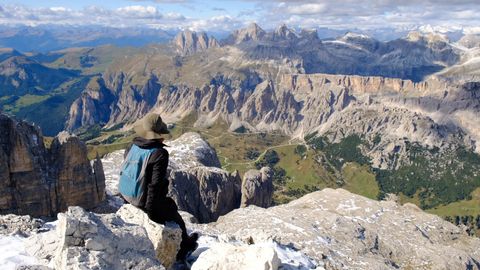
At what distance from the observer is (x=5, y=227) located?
2709 centimetres

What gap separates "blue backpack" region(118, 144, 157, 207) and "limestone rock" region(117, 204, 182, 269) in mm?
2017

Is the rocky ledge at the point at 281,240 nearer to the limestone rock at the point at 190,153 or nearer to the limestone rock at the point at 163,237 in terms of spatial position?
the limestone rock at the point at 163,237

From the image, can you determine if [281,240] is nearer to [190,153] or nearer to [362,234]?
[362,234]

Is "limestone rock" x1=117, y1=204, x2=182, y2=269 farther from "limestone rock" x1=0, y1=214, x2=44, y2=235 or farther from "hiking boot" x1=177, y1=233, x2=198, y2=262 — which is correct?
"limestone rock" x1=0, y1=214, x2=44, y2=235

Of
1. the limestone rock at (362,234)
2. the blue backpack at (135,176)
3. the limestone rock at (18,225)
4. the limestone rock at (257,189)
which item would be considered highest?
the blue backpack at (135,176)

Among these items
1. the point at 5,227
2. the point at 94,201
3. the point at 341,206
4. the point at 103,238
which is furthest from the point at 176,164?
the point at 103,238

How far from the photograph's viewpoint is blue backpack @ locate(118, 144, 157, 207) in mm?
19859

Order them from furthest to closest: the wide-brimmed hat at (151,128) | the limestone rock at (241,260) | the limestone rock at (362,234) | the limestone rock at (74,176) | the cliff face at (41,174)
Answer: the limestone rock at (74,176)
the cliff face at (41,174)
the limestone rock at (362,234)
the limestone rock at (241,260)
the wide-brimmed hat at (151,128)

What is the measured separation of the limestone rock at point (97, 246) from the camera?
695 inches

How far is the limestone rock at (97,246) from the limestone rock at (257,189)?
296ft

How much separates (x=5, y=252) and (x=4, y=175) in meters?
54.0

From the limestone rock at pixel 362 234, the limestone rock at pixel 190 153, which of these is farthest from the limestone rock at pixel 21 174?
the limestone rock at pixel 190 153

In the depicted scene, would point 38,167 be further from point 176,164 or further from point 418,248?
point 418,248

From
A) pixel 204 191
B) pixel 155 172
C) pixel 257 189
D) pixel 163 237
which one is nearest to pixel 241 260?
pixel 163 237
